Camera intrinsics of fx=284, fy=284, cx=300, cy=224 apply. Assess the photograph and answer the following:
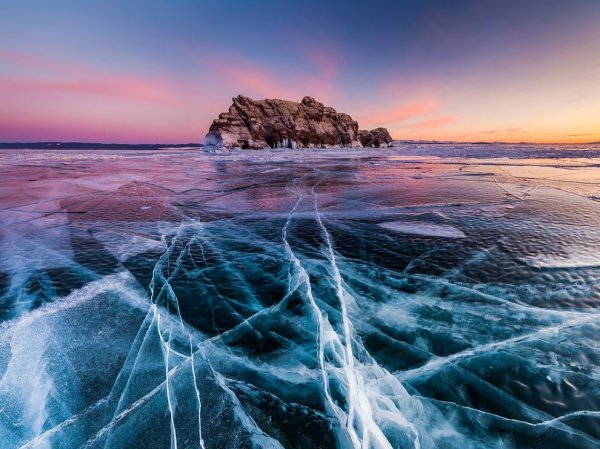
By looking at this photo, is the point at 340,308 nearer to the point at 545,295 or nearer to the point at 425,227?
the point at 545,295

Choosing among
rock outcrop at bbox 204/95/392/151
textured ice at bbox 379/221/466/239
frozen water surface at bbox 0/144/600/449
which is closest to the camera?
frozen water surface at bbox 0/144/600/449

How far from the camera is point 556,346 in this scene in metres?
2.04

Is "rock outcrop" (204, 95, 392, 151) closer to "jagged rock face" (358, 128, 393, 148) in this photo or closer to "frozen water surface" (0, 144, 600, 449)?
"jagged rock face" (358, 128, 393, 148)

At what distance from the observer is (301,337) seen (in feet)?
7.26

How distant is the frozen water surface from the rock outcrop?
1861 inches

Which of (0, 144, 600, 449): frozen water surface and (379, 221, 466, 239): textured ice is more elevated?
(0, 144, 600, 449): frozen water surface

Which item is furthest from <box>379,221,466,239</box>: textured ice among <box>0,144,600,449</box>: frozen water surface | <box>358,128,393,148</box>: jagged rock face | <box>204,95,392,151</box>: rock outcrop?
<box>358,128,393,148</box>: jagged rock face

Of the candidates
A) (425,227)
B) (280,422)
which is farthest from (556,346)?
(425,227)

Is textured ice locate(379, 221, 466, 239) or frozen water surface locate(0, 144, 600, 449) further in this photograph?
textured ice locate(379, 221, 466, 239)

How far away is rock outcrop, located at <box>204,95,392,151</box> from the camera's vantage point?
1978 inches

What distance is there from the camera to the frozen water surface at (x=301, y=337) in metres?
1.54

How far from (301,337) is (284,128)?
5925cm

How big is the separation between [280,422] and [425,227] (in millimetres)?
4061

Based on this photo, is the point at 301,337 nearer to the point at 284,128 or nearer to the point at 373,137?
the point at 284,128
